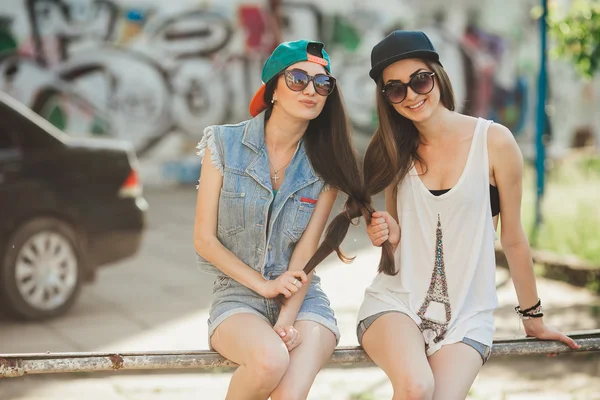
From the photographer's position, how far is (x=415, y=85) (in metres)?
3.34

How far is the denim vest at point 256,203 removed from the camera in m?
3.43

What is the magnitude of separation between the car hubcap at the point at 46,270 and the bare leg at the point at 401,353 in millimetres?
3733

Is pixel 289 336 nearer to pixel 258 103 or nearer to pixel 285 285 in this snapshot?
pixel 285 285

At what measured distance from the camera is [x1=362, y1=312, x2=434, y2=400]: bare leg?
3.03m

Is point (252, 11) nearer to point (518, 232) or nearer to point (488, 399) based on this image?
point (488, 399)

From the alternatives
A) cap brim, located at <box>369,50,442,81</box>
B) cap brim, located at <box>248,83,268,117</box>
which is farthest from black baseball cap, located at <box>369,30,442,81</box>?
cap brim, located at <box>248,83,268,117</box>

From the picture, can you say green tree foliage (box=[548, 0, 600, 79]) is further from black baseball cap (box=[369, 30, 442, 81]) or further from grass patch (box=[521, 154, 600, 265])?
black baseball cap (box=[369, 30, 442, 81])

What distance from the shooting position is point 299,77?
337 centimetres

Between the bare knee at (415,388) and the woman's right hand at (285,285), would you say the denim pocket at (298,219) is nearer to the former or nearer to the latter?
the woman's right hand at (285,285)

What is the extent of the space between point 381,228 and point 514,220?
1.78 ft

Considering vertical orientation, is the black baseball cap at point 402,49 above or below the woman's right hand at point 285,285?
above

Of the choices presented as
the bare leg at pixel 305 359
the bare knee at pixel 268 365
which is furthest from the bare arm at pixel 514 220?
the bare knee at pixel 268 365

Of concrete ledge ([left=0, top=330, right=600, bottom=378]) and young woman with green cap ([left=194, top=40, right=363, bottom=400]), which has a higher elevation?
young woman with green cap ([left=194, top=40, right=363, bottom=400])

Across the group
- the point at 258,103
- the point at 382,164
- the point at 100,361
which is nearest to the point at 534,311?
the point at 382,164
